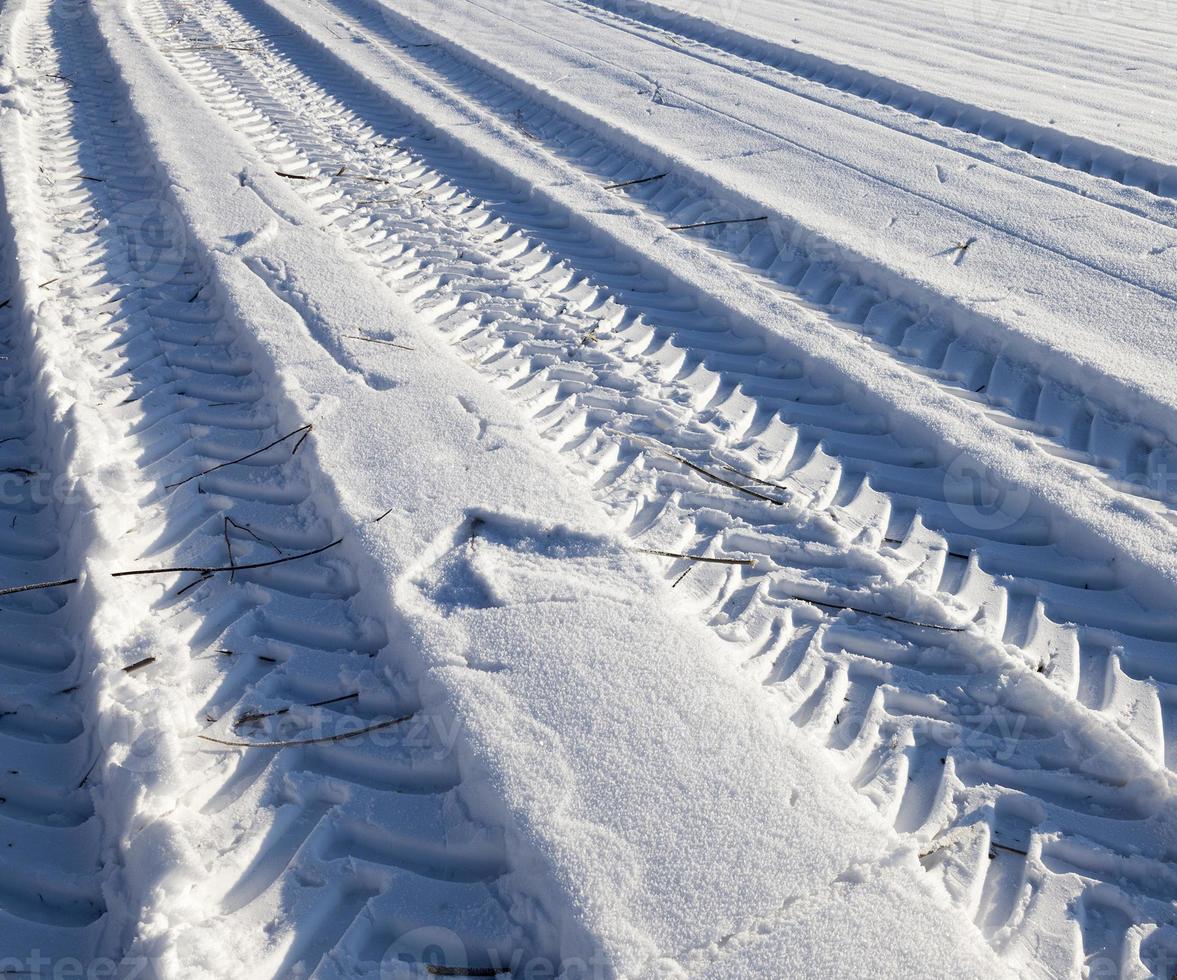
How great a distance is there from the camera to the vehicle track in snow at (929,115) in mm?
4832

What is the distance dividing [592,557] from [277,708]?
2.96ft

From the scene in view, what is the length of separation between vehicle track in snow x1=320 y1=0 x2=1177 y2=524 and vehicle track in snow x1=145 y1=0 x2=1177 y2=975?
0.42 metres

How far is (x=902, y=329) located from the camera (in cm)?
380

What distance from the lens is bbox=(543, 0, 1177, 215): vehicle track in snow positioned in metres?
4.83

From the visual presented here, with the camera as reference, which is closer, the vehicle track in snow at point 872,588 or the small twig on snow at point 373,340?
the vehicle track in snow at point 872,588

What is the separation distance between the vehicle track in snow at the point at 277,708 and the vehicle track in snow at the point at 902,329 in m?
2.24

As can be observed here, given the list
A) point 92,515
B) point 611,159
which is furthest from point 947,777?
point 611,159
